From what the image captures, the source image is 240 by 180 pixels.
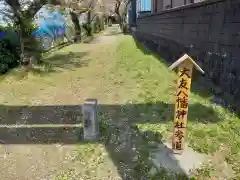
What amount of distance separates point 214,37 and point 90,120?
14.3 ft

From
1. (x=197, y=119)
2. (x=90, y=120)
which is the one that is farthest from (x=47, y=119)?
(x=197, y=119)

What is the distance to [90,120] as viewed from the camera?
499 cm

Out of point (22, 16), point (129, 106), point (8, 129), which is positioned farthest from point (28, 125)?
point (22, 16)

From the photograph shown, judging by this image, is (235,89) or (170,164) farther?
(235,89)

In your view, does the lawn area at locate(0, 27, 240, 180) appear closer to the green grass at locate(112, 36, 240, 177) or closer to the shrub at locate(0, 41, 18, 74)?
the green grass at locate(112, 36, 240, 177)

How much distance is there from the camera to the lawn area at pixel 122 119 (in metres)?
4.14

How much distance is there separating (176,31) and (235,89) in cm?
562

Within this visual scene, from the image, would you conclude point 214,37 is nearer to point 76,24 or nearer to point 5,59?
point 5,59

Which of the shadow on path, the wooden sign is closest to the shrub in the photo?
the shadow on path

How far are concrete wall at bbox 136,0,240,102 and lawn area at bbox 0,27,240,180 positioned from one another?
689 mm

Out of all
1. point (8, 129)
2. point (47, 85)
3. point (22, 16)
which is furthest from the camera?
point (22, 16)

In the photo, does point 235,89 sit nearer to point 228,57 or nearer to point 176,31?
point 228,57

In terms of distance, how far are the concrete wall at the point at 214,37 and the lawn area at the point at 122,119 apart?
689 millimetres

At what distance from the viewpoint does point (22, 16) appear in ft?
34.4
